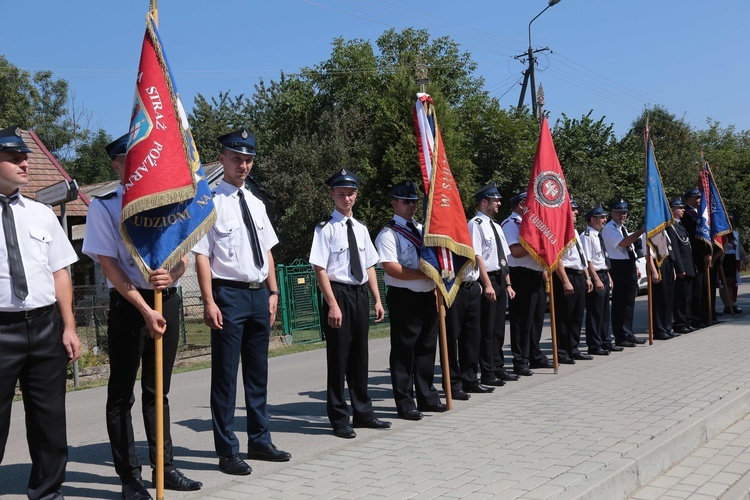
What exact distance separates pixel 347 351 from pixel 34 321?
9.70 feet

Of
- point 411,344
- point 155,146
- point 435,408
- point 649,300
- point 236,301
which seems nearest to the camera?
point 155,146

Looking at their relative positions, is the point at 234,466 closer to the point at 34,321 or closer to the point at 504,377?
the point at 34,321

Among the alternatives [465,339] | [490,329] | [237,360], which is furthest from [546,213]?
[237,360]

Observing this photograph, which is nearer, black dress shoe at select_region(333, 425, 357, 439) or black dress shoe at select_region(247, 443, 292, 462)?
black dress shoe at select_region(247, 443, 292, 462)

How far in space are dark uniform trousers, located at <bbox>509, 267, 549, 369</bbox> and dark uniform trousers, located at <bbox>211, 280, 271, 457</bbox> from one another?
4.65 m

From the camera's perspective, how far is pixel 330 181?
6883 millimetres

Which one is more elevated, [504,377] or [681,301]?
[681,301]

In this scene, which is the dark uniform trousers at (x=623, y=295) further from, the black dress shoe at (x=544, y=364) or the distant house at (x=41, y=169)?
the distant house at (x=41, y=169)

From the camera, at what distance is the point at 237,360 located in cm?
579

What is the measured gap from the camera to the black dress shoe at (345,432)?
6695 mm

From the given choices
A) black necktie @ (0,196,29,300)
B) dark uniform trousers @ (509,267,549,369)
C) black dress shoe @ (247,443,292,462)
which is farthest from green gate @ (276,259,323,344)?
black necktie @ (0,196,29,300)

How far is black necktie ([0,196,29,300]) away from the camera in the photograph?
4.38 meters

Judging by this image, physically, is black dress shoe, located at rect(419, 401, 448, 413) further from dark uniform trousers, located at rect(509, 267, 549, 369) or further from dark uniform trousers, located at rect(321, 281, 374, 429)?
dark uniform trousers, located at rect(509, 267, 549, 369)

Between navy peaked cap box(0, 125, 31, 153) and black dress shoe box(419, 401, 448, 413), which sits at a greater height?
navy peaked cap box(0, 125, 31, 153)
